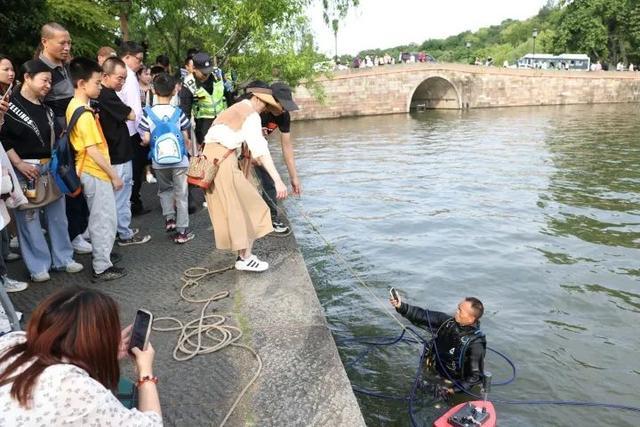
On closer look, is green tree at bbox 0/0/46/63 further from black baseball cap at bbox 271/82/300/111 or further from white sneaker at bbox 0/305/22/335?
white sneaker at bbox 0/305/22/335

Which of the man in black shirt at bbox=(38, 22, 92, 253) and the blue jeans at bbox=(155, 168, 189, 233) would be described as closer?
the man in black shirt at bbox=(38, 22, 92, 253)

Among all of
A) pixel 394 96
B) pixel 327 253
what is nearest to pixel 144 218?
pixel 327 253

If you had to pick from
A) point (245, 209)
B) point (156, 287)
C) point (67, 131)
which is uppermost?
point (67, 131)

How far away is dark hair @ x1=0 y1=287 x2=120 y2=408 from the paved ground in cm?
121

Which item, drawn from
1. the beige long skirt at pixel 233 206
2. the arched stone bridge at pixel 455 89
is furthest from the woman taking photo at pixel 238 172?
the arched stone bridge at pixel 455 89

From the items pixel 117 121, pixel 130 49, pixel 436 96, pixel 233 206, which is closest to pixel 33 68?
pixel 117 121

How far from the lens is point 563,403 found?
15.9 ft

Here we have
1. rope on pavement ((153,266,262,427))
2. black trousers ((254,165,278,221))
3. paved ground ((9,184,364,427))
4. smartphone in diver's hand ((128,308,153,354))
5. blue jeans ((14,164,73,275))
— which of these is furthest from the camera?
black trousers ((254,165,278,221))

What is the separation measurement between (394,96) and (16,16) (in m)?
33.3

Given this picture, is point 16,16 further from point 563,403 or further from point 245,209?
point 563,403

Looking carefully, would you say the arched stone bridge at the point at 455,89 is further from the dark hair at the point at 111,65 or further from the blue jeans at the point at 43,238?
the blue jeans at the point at 43,238

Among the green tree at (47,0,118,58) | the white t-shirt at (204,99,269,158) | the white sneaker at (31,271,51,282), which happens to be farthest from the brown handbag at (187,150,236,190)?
the green tree at (47,0,118,58)

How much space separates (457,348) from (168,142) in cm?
338

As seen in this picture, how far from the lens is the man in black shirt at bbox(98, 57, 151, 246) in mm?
5062
